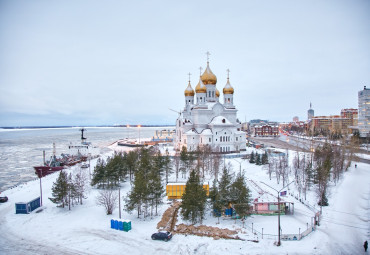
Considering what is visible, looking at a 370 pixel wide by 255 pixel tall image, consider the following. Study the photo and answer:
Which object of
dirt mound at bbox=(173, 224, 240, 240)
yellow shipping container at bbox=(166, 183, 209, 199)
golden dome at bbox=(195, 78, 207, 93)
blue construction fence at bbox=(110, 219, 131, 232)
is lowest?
dirt mound at bbox=(173, 224, 240, 240)

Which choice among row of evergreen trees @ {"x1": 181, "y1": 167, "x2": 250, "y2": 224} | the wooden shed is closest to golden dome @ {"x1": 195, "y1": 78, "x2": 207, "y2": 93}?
row of evergreen trees @ {"x1": 181, "y1": 167, "x2": 250, "y2": 224}

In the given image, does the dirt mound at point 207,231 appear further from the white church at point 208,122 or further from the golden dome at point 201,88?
the golden dome at point 201,88

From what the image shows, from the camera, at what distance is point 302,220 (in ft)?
70.9

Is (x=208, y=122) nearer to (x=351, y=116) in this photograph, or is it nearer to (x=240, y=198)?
(x=240, y=198)

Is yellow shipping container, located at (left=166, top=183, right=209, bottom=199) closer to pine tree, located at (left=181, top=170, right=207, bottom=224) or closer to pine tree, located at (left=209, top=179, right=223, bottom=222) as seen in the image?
pine tree, located at (left=209, top=179, right=223, bottom=222)

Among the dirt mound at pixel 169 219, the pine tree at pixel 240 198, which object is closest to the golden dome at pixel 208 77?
the dirt mound at pixel 169 219

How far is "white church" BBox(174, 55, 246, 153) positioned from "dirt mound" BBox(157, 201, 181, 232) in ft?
97.0

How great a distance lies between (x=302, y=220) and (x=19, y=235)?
2305cm

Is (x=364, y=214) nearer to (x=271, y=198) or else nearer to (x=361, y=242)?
(x=361, y=242)

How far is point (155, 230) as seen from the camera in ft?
66.1

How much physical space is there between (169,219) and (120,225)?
171 inches

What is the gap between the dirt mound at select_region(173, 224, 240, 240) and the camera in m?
19.1

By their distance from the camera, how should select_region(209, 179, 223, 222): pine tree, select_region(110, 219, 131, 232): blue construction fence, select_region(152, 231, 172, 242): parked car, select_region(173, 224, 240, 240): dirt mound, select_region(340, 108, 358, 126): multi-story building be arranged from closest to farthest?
1. select_region(152, 231, 172, 242): parked car
2. select_region(173, 224, 240, 240): dirt mound
3. select_region(110, 219, 131, 232): blue construction fence
4. select_region(209, 179, 223, 222): pine tree
5. select_region(340, 108, 358, 126): multi-story building

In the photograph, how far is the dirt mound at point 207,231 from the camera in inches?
751
